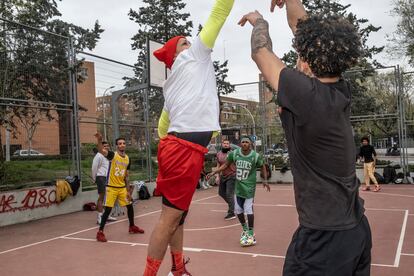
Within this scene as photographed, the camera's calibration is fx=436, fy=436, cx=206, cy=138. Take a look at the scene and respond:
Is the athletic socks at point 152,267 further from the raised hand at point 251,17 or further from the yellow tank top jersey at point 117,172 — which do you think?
the yellow tank top jersey at point 117,172

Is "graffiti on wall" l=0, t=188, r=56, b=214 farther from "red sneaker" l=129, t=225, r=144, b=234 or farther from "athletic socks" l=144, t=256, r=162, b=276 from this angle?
"athletic socks" l=144, t=256, r=162, b=276

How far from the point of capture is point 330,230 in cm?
196

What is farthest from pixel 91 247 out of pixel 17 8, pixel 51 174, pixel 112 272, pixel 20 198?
pixel 17 8

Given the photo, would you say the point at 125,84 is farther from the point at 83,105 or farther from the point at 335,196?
the point at 335,196

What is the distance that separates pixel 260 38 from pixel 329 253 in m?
1.06

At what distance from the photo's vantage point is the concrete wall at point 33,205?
1023cm

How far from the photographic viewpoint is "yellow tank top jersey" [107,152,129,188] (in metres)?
8.38

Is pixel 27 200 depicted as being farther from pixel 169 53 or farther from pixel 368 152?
pixel 368 152

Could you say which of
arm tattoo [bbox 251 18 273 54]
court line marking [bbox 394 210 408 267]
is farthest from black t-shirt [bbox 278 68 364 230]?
court line marking [bbox 394 210 408 267]

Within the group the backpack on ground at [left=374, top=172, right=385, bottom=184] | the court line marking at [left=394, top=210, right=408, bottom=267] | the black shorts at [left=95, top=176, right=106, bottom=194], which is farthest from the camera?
the backpack on ground at [left=374, top=172, right=385, bottom=184]

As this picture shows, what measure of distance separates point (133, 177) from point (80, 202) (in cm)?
306

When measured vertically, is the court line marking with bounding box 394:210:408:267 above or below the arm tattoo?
below

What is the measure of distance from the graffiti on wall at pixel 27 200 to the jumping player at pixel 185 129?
831cm

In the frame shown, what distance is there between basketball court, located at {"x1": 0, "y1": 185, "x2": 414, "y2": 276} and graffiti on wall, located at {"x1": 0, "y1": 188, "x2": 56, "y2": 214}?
50 cm
